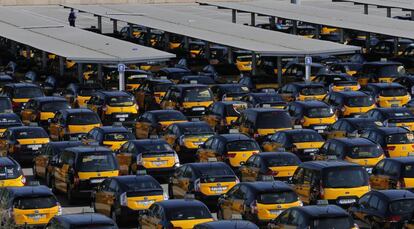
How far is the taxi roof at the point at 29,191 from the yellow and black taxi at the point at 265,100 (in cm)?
1570

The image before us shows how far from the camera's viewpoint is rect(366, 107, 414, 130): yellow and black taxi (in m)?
41.7

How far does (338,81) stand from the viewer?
5316cm

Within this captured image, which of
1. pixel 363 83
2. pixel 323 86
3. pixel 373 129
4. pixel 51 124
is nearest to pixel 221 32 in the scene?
pixel 363 83

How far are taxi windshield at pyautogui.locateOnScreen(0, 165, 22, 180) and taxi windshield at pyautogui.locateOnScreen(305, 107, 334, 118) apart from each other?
1150 centimetres

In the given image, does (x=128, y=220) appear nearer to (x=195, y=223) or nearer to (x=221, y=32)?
(x=195, y=223)

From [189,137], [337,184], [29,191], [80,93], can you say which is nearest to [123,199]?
[29,191]

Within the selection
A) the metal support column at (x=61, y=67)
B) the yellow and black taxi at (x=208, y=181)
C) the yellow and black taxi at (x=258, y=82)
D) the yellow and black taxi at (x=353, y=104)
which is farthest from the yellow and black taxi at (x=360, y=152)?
the metal support column at (x=61, y=67)

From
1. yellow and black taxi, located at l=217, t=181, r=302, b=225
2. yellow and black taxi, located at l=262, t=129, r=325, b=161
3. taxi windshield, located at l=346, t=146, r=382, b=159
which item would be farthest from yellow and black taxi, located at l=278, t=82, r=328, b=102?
yellow and black taxi, located at l=217, t=181, r=302, b=225

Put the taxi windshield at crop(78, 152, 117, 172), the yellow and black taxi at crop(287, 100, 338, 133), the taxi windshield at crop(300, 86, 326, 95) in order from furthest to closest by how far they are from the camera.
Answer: the taxi windshield at crop(300, 86, 326, 95), the yellow and black taxi at crop(287, 100, 338, 133), the taxi windshield at crop(78, 152, 117, 172)

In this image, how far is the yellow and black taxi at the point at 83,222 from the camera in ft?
88.3

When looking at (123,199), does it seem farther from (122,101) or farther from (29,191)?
(122,101)

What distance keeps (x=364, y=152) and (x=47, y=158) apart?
319 inches

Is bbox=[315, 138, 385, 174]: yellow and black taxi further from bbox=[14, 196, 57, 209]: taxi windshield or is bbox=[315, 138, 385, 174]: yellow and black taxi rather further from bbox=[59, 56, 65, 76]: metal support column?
bbox=[59, 56, 65, 76]: metal support column

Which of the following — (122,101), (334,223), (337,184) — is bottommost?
(122,101)
